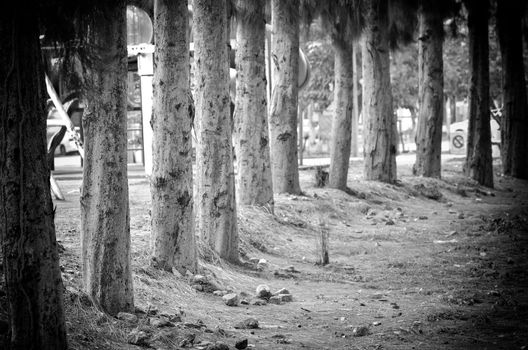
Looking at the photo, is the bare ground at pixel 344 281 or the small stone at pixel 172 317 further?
the small stone at pixel 172 317

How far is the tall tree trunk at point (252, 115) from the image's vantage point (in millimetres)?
12414

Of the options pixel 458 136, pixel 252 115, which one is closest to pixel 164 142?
pixel 252 115

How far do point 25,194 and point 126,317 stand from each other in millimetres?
1873

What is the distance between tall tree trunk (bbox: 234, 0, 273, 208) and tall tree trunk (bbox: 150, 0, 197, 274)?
3.83m

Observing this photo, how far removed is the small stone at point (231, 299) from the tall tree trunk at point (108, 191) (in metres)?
1.47

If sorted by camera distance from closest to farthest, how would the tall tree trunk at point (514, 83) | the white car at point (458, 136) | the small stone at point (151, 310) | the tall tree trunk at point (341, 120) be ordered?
the small stone at point (151, 310)
the tall tree trunk at point (341, 120)
the tall tree trunk at point (514, 83)
the white car at point (458, 136)

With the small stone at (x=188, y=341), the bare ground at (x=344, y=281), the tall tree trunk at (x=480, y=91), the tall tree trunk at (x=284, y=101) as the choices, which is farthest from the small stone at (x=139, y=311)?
the tall tree trunk at (x=480, y=91)

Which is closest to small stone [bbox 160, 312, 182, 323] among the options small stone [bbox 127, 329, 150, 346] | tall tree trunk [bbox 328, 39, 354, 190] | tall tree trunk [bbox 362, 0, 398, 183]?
small stone [bbox 127, 329, 150, 346]

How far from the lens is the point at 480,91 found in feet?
68.2

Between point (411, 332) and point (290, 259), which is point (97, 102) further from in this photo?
point (290, 259)

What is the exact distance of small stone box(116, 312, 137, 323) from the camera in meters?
6.80

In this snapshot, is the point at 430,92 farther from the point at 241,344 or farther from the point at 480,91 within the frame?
the point at 241,344

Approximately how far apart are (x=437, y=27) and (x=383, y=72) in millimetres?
2659

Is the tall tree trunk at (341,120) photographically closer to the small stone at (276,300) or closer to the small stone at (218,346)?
the small stone at (276,300)
